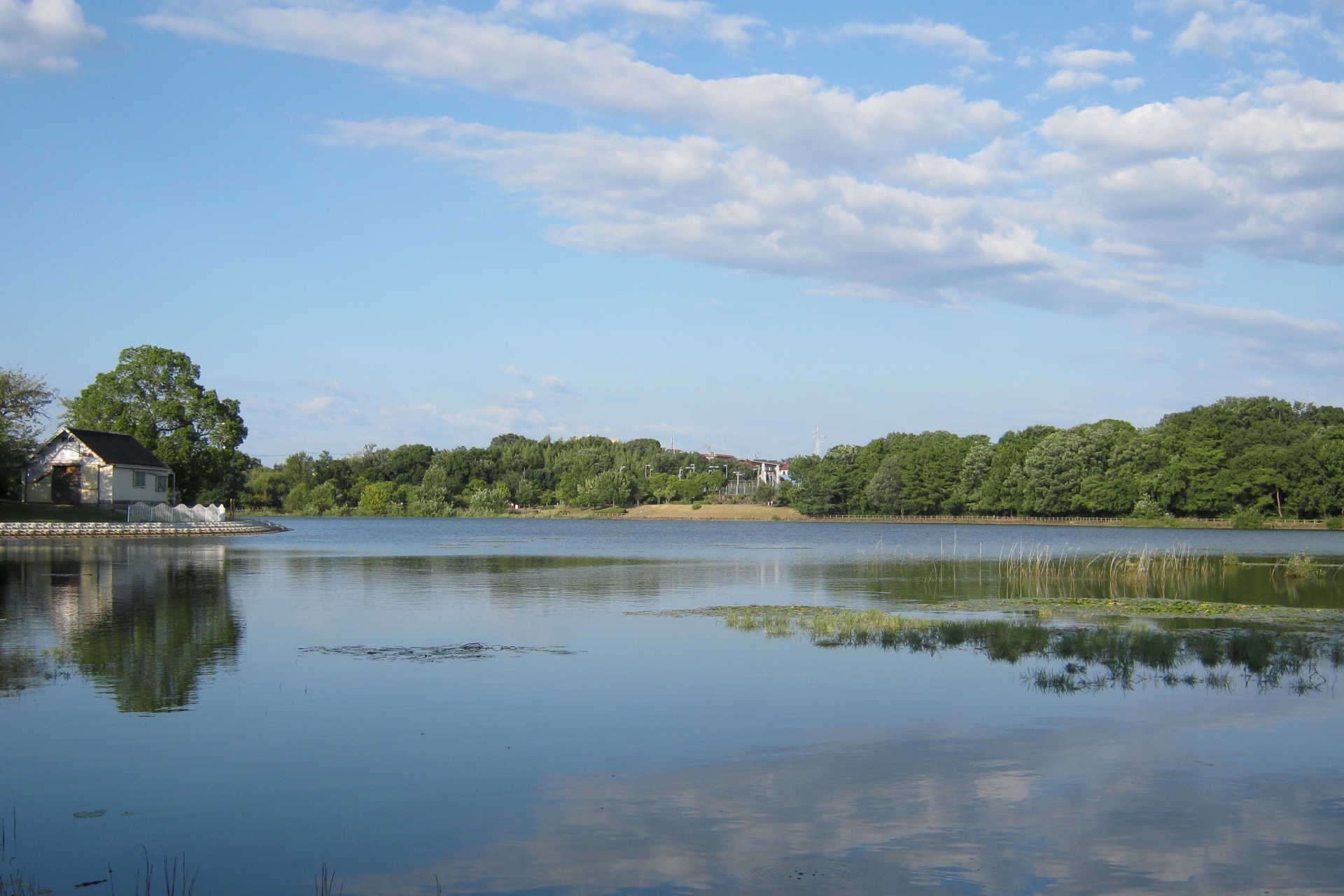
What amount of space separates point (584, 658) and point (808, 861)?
933 cm

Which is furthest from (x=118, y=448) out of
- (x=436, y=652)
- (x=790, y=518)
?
→ (x=790, y=518)

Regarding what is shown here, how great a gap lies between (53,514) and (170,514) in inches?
239

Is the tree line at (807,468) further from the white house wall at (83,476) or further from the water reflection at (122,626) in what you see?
the water reflection at (122,626)

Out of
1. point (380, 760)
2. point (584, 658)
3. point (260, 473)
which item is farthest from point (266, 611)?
point (260, 473)

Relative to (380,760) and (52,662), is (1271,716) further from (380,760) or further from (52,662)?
(52,662)

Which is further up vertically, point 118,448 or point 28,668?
point 118,448

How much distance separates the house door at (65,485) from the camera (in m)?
59.0

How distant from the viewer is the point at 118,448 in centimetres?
6050

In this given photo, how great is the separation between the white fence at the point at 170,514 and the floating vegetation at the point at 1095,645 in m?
46.7

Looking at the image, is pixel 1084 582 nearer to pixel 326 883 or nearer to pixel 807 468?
pixel 326 883

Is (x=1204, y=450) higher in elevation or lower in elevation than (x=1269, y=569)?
higher

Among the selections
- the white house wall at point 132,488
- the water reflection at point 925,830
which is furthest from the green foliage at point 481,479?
the water reflection at point 925,830

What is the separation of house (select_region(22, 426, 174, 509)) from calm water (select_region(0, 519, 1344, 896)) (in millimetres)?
42826

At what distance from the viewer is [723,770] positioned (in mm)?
9773
